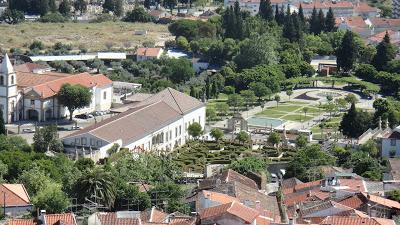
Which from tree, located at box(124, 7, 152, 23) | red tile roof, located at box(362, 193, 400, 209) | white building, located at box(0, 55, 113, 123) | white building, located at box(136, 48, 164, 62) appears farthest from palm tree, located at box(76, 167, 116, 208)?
tree, located at box(124, 7, 152, 23)

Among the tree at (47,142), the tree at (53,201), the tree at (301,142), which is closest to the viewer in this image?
the tree at (53,201)

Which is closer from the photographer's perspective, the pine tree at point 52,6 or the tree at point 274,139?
the tree at point 274,139

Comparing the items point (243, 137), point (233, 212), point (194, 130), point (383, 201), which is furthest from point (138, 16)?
point (233, 212)

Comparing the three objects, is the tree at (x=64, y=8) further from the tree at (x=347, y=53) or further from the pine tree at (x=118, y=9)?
the tree at (x=347, y=53)

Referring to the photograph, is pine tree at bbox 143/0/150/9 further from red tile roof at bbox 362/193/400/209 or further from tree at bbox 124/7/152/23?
red tile roof at bbox 362/193/400/209

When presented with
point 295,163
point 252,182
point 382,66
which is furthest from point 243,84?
point 252,182

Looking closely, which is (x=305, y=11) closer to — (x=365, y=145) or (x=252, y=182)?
(x=365, y=145)

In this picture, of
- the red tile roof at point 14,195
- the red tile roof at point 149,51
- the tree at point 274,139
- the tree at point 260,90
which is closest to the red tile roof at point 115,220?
the red tile roof at point 14,195
